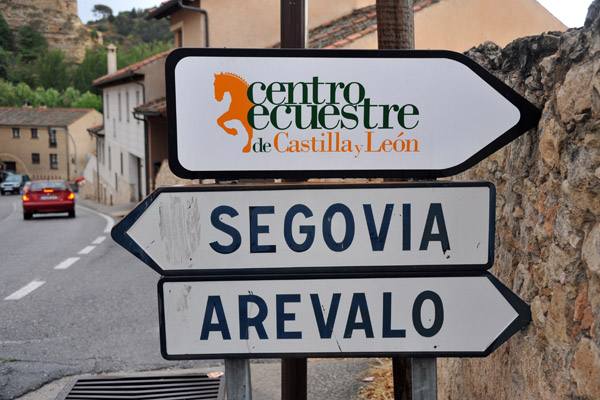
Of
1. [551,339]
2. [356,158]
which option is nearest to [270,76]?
[356,158]

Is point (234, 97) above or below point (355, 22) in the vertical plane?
below

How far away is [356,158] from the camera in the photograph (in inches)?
74.4

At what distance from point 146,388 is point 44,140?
6809cm

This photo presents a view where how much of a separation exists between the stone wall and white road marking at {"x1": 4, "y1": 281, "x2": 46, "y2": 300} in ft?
21.2

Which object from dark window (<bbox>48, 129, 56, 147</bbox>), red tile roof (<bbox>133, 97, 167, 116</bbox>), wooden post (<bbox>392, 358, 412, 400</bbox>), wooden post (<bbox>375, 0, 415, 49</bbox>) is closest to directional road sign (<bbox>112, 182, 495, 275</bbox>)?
wooden post (<bbox>392, 358, 412, 400</bbox>)

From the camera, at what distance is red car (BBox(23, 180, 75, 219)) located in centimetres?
1984

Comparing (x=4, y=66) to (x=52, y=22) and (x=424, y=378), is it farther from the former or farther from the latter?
(x=424, y=378)

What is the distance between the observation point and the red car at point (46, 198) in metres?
19.8

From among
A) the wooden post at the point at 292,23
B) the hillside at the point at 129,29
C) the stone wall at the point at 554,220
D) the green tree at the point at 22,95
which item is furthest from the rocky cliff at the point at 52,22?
the stone wall at the point at 554,220

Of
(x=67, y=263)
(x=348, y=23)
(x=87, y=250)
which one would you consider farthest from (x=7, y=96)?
(x=67, y=263)

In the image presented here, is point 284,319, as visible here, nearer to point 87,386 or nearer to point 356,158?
point 356,158

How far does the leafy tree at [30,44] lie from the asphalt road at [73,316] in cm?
11651

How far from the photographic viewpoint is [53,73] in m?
98.9

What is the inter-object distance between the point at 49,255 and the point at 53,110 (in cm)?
6080
